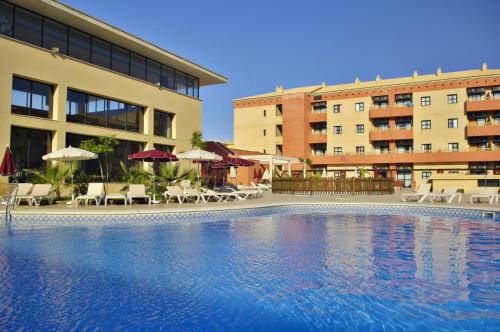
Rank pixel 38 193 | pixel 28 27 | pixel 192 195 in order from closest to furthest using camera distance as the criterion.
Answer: pixel 38 193, pixel 28 27, pixel 192 195

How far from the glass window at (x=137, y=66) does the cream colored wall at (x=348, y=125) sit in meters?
28.6

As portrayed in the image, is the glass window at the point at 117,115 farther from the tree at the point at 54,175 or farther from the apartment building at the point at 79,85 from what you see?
the tree at the point at 54,175

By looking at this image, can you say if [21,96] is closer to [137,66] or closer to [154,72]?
[137,66]

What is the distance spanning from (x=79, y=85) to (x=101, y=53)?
2640 millimetres

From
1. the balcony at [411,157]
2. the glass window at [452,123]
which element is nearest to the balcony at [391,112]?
the glass window at [452,123]

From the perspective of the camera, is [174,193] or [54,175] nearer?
[54,175]

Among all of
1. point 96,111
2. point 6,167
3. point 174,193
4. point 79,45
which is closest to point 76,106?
point 96,111

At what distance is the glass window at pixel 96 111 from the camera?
64.0 ft

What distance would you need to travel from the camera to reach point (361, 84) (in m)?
48.6

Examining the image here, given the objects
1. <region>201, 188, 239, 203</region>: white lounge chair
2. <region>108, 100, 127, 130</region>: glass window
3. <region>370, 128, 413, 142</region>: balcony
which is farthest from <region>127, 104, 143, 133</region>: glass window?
<region>370, 128, 413, 142</region>: balcony

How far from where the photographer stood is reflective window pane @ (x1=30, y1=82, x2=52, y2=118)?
17.0 m

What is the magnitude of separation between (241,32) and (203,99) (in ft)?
19.7

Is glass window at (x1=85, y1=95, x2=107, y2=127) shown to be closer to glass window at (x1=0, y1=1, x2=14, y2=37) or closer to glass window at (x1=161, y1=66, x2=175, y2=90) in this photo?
glass window at (x1=0, y1=1, x2=14, y2=37)

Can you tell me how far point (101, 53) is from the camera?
20391mm
